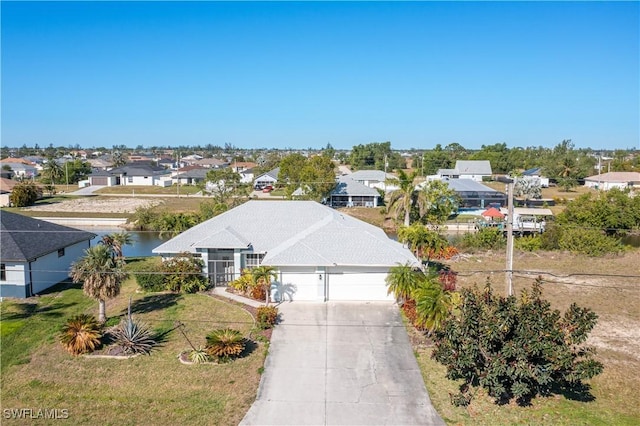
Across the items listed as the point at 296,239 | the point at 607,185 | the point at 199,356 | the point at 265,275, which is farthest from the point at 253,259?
the point at 607,185

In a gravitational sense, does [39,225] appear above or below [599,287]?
above

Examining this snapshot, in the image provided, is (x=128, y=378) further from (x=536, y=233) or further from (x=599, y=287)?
(x=536, y=233)

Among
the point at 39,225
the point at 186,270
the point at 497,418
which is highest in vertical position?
the point at 39,225

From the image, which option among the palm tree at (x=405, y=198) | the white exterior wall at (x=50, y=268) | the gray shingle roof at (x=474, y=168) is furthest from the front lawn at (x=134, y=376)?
the gray shingle roof at (x=474, y=168)

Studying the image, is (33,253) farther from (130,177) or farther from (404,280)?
(130,177)

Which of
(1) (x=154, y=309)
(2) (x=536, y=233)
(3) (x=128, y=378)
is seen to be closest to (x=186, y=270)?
(1) (x=154, y=309)
